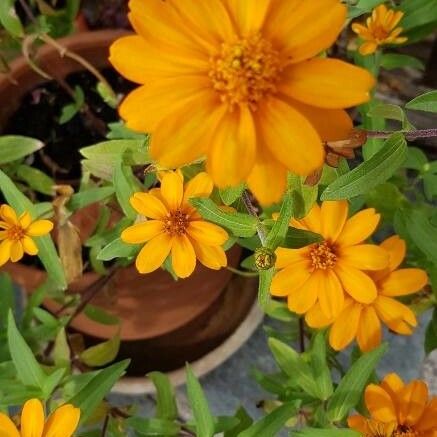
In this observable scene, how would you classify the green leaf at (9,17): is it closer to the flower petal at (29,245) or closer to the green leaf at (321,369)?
the flower petal at (29,245)

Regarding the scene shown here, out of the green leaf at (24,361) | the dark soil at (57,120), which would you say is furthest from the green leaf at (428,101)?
the dark soil at (57,120)

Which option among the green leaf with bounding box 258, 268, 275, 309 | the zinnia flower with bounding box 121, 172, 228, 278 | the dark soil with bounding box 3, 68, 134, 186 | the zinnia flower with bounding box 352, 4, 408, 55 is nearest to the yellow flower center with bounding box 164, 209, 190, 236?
the zinnia flower with bounding box 121, 172, 228, 278

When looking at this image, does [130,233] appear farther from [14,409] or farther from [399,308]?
[14,409]

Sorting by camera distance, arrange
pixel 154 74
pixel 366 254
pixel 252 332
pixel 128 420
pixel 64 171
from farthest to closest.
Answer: pixel 252 332 < pixel 64 171 < pixel 128 420 < pixel 366 254 < pixel 154 74

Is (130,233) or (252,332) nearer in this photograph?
(130,233)

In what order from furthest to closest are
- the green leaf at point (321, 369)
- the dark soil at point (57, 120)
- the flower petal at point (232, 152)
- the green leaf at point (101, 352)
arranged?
the dark soil at point (57, 120), the green leaf at point (101, 352), the green leaf at point (321, 369), the flower petal at point (232, 152)

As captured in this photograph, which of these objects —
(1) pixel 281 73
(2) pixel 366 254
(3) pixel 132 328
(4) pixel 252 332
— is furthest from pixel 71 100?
(1) pixel 281 73
